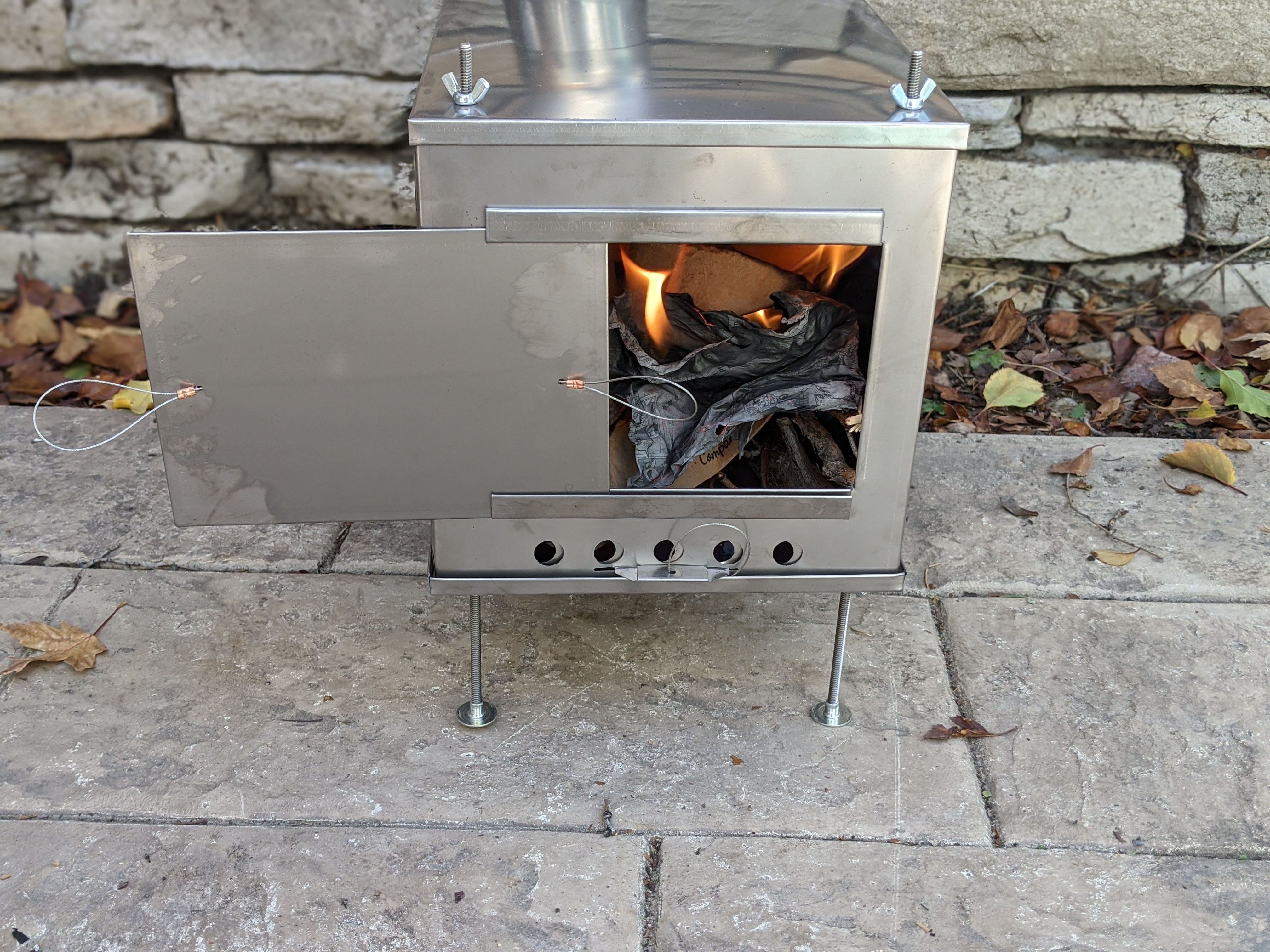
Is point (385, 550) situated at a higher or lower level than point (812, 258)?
lower

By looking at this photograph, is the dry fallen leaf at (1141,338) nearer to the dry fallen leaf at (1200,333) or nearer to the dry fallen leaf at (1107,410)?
the dry fallen leaf at (1200,333)

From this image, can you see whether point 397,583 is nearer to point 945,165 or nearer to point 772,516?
point 772,516

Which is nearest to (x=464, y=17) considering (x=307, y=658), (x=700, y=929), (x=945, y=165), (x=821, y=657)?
(x=945, y=165)

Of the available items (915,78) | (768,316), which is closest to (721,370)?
(768,316)

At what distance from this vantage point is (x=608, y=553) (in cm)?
163

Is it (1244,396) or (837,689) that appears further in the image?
(1244,396)

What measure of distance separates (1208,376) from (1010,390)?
500mm

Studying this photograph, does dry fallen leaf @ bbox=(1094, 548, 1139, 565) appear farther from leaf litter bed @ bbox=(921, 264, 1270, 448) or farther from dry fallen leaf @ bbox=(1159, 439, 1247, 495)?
leaf litter bed @ bbox=(921, 264, 1270, 448)

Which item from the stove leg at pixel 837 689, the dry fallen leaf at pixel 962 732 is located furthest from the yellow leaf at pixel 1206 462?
the stove leg at pixel 837 689

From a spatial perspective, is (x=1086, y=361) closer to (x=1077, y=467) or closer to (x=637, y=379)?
(x=1077, y=467)

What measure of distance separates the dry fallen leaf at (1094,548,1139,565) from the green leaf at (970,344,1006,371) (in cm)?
78

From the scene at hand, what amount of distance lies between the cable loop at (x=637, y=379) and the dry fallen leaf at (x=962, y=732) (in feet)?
2.05

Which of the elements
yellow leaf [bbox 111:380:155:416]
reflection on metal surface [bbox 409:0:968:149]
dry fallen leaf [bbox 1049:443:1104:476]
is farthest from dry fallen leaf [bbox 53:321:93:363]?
dry fallen leaf [bbox 1049:443:1104:476]

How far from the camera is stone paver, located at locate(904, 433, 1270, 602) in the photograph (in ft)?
6.95
